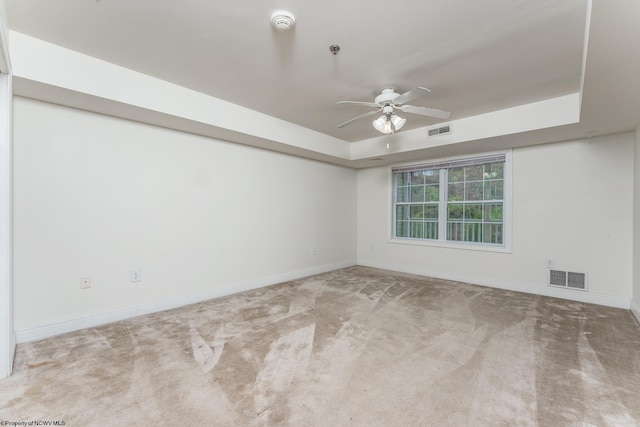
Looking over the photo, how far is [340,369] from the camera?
2092 millimetres

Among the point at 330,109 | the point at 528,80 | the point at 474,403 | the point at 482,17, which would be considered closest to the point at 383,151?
the point at 330,109

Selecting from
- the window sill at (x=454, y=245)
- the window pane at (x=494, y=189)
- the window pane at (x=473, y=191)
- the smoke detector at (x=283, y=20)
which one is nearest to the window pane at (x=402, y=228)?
the window sill at (x=454, y=245)

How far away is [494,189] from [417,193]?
1289 mm

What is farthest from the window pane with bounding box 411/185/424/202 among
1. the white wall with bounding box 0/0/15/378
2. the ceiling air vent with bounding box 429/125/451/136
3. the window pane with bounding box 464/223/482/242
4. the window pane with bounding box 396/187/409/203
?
the white wall with bounding box 0/0/15/378

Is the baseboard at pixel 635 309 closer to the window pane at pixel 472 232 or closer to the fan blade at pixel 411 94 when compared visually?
the window pane at pixel 472 232

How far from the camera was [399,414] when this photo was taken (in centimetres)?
164

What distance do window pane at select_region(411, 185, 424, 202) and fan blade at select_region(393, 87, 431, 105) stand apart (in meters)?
2.82

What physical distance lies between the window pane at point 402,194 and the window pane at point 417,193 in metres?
0.12

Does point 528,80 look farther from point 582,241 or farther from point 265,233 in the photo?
point 265,233

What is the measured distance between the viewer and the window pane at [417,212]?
540cm

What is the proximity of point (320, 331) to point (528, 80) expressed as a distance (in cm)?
318

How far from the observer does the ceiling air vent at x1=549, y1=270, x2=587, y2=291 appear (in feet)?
12.2

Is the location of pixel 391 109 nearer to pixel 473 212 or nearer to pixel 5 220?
pixel 473 212

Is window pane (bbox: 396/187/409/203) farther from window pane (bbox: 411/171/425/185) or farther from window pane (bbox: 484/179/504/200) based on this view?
window pane (bbox: 484/179/504/200)
